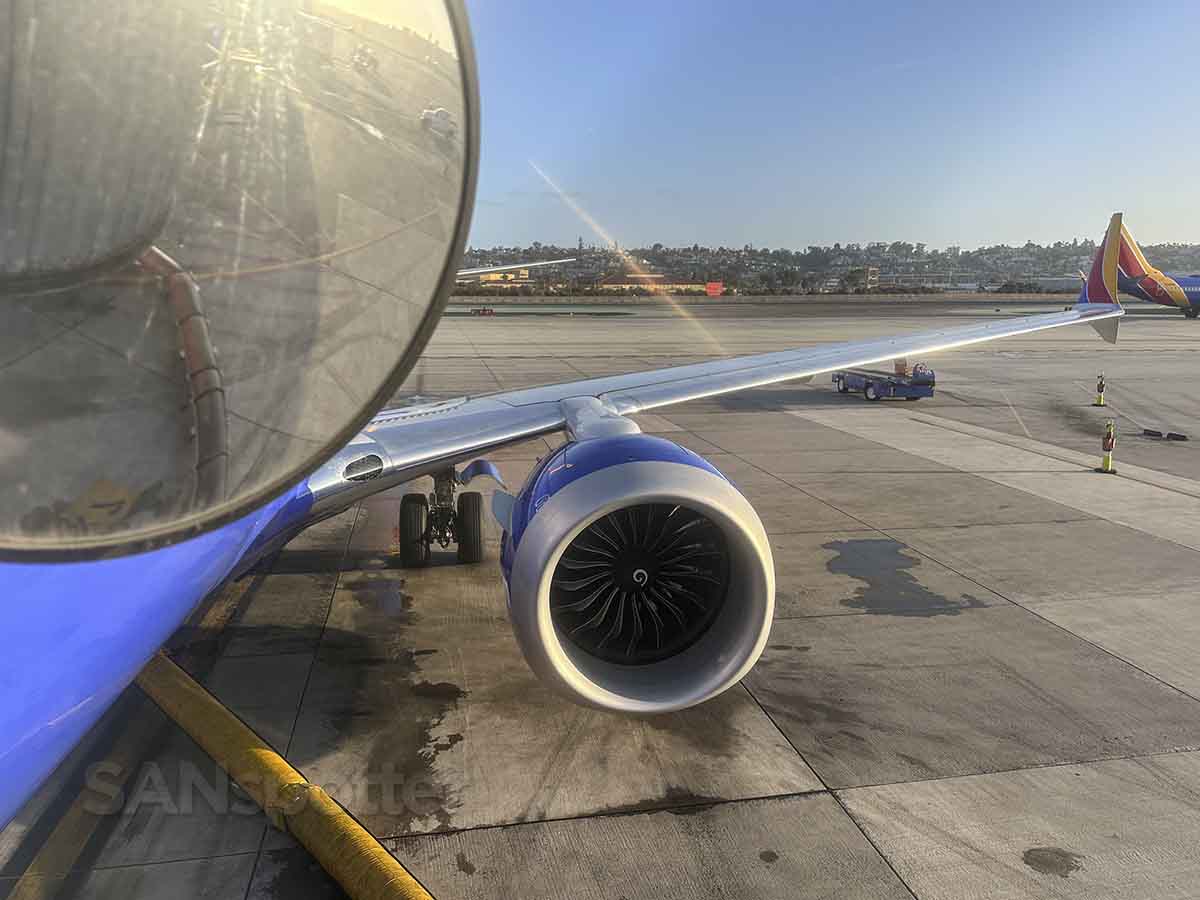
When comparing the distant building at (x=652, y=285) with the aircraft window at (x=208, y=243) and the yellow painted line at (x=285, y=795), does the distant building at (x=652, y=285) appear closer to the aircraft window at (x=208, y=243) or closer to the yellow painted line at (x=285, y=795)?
the yellow painted line at (x=285, y=795)

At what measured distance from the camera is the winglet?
43.0 feet

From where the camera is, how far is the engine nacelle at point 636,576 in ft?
15.8

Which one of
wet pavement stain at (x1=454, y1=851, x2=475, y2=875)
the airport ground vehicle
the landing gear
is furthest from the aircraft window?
the airport ground vehicle

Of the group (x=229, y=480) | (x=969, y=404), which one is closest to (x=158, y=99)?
(x=229, y=480)

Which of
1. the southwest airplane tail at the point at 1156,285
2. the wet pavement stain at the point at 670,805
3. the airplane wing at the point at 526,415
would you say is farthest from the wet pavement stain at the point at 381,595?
the southwest airplane tail at the point at 1156,285

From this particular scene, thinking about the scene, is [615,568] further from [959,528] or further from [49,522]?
[959,528]

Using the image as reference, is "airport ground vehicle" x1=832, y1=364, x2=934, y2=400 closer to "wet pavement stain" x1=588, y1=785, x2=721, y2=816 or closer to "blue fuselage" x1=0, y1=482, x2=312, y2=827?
"wet pavement stain" x1=588, y1=785, x2=721, y2=816

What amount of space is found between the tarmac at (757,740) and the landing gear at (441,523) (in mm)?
300

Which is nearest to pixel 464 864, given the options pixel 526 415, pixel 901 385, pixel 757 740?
pixel 757 740

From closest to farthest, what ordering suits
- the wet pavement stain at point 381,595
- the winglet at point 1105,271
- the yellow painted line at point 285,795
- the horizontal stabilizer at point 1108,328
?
the yellow painted line at point 285,795
the wet pavement stain at point 381,595
the horizontal stabilizer at point 1108,328
the winglet at point 1105,271

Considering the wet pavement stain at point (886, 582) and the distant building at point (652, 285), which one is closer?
the wet pavement stain at point (886, 582)

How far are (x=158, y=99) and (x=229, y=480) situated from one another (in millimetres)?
696

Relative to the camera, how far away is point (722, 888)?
4.47m

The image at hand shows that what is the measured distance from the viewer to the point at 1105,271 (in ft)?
43.5
